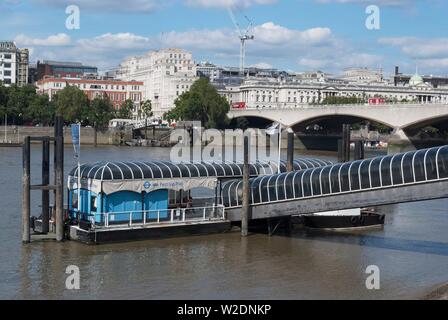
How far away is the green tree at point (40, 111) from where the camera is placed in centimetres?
11506

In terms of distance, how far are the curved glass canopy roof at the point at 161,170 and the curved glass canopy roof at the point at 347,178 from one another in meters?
0.65

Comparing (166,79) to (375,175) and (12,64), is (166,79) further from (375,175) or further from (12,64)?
(375,175)

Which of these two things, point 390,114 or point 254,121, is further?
point 254,121

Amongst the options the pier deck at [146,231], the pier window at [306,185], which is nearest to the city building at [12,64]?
the pier deck at [146,231]

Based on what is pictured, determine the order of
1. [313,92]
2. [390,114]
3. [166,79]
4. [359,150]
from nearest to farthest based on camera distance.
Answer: [359,150]
[390,114]
[313,92]
[166,79]

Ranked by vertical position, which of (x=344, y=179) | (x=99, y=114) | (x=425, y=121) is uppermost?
(x=99, y=114)

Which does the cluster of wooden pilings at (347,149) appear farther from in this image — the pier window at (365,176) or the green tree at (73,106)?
the green tree at (73,106)

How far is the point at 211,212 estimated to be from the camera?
95.2ft

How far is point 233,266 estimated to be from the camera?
24.0 meters

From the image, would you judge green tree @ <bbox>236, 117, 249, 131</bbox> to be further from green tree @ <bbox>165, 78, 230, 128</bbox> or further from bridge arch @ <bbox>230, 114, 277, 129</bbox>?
green tree @ <bbox>165, 78, 230, 128</bbox>

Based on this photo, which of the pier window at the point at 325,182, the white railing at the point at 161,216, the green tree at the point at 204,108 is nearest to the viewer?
the white railing at the point at 161,216

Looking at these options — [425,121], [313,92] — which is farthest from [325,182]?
[313,92]

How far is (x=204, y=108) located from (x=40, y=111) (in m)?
24.1
